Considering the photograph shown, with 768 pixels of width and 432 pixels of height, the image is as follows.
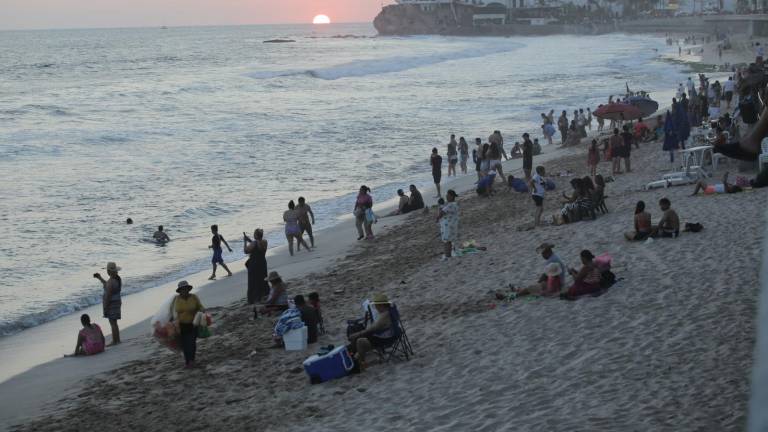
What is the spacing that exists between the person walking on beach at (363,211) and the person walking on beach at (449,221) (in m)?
3.18

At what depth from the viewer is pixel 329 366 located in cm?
909

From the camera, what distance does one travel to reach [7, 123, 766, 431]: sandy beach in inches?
288

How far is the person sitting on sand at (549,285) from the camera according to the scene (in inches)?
421

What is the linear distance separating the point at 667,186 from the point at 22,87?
6559 centimetres

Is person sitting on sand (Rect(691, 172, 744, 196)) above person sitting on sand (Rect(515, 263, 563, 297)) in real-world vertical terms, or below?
above

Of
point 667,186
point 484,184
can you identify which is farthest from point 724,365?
point 484,184

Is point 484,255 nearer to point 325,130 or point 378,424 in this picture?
point 378,424

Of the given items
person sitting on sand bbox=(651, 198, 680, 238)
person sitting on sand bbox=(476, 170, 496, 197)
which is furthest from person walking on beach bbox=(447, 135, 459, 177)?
person sitting on sand bbox=(651, 198, 680, 238)

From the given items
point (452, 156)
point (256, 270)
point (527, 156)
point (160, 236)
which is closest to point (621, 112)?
point (527, 156)

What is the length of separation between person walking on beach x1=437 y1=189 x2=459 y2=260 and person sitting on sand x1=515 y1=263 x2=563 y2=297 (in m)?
2.54

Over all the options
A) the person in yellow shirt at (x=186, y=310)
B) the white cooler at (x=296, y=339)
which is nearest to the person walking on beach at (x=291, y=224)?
the white cooler at (x=296, y=339)

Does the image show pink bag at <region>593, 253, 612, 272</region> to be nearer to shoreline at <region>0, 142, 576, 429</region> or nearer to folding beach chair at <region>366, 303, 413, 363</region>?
folding beach chair at <region>366, 303, 413, 363</region>

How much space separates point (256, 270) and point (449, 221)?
283 centimetres

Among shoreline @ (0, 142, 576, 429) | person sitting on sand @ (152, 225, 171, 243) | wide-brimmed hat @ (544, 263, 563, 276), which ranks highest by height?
wide-brimmed hat @ (544, 263, 563, 276)
